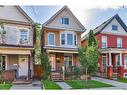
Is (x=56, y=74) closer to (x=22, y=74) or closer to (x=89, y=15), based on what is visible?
(x=22, y=74)

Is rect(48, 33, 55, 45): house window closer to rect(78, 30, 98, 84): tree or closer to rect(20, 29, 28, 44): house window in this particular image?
rect(20, 29, 28, 44): house window

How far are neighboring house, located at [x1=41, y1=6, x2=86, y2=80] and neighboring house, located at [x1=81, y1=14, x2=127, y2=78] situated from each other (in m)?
1.20

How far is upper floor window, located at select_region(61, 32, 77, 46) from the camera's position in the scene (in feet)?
47.0

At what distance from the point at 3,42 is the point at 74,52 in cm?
346

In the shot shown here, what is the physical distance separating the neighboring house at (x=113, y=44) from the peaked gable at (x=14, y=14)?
3.71 metres

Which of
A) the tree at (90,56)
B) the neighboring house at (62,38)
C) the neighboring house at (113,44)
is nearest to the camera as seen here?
the tree at (90,56)

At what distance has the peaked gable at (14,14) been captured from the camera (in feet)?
41.3

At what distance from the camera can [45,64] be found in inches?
486

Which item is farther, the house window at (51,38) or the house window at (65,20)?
Answer: the house window at (65,20)

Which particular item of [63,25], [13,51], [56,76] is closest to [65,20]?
[63,25]

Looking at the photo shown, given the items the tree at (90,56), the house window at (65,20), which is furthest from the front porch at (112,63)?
the tree at (90,56)

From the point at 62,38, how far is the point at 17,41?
Answer: 248 centimetres

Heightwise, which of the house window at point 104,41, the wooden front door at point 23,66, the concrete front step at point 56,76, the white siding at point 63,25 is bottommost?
the concrete front step at point 56,76

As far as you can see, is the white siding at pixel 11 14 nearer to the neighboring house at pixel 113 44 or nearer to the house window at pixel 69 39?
the house window at pixel 69 39
